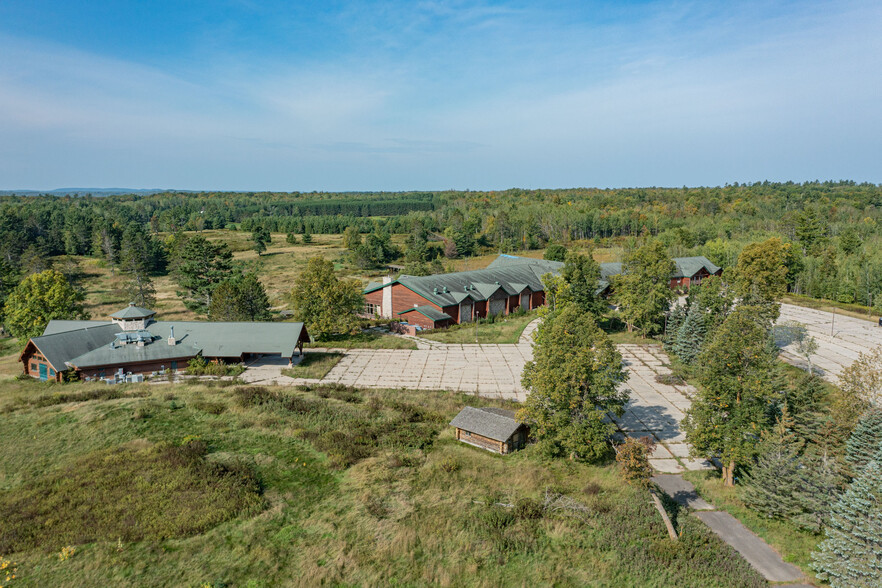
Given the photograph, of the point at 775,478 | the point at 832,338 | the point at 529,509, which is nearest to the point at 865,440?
the point at 775,478

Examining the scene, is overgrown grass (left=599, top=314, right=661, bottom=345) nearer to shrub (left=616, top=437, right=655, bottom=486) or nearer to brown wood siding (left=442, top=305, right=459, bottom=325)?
brown wood siding (left=442, top=305, right=459, bottom=325)

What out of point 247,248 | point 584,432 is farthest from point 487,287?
point 247,248

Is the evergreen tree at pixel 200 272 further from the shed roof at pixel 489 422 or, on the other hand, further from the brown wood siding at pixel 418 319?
the shed roof at pixel 489 422

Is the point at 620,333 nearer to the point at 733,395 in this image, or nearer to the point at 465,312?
the point at 465,312

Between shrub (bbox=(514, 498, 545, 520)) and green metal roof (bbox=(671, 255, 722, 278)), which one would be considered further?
green metal roof (bbox=(671, 255, 722, 278))

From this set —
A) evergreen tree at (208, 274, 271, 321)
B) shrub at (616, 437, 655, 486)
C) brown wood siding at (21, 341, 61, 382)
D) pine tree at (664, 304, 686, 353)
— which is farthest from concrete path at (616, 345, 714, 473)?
brown wood siding at (21, 341, 61, 382)

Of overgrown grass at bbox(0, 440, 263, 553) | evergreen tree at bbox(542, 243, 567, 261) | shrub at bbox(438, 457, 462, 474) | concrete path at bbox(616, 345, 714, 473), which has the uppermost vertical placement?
evergreen tree at bbox(542, 243, 567, 261)

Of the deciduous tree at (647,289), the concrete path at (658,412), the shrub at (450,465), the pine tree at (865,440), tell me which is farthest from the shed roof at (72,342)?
the pine tree at (865,440)
